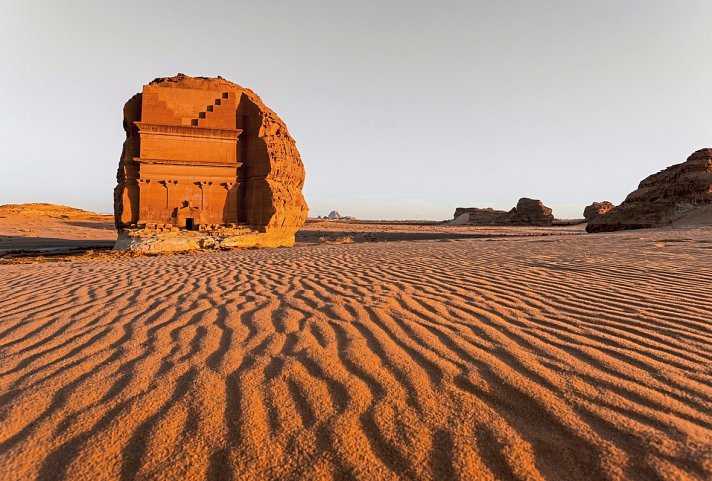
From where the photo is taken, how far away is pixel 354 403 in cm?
185

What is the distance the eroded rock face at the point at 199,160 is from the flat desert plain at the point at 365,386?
37.3ft

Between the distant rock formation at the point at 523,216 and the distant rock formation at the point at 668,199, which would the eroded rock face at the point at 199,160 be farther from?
the distant rock formation at the point at 523,216

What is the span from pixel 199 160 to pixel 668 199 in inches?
Answer: 836

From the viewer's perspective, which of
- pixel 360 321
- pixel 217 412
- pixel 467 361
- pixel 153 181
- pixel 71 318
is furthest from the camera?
pixel 153 181

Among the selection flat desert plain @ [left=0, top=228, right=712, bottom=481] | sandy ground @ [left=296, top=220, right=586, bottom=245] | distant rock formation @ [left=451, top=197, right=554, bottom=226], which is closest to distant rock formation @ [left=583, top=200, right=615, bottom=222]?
distant rock formation @ [left=451, top=197, right=554, bottom=226]

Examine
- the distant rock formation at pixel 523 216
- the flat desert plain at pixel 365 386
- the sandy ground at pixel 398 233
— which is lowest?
the sandy ground at pixel 398 233

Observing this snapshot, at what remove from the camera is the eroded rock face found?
1451 cm

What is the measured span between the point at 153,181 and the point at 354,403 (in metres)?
15.4

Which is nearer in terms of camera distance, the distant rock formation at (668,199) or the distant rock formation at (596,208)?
the distant rock formation at (668,199)

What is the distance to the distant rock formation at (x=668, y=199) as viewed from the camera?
15969mm

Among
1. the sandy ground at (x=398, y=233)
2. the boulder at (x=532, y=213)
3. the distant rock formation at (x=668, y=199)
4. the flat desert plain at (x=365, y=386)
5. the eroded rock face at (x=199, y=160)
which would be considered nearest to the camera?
the flat desert plain at (x=365, y=386)

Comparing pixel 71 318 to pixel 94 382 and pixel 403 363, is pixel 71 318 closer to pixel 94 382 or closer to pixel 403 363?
pixel 94 382

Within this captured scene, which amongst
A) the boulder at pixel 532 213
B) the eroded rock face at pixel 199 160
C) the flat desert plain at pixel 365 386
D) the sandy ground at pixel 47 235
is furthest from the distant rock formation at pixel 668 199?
the boulder at pixel 532 213

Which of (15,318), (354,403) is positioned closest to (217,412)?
(354,403)
